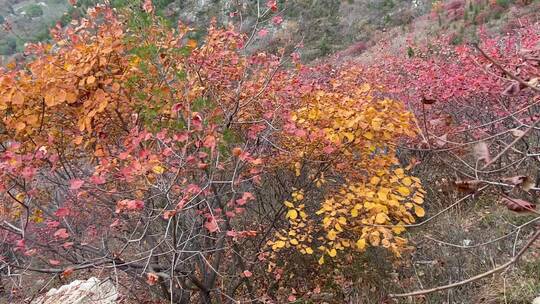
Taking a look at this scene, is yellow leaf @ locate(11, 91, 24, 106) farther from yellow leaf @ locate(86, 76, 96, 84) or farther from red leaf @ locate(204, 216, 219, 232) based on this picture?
red leaf @ locate(204, 216, 219, 232)

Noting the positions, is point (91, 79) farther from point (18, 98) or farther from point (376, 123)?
point (376, 123)

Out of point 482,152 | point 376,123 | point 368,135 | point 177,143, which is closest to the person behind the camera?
point 482,152

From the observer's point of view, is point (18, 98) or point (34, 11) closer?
point (18, 98)

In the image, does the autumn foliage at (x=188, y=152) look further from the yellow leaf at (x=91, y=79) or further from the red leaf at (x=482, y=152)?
the red leaf at (x=482, y=152)

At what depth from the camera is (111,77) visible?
3674 mm

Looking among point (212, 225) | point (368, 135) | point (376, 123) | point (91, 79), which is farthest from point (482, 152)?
point (91, 79)

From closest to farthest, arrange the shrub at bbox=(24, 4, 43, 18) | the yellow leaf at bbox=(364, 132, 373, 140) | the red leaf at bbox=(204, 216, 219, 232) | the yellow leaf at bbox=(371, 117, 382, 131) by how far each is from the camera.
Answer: the red leaf at bbox=(204, 216, 219, 232) → the yellow leaf at bbox=(371, 117, 382, 131) → the yellow leaf at bbox=(364, 132, 373, 140) → the shrub at bbox=(24, 4, 43, 18)

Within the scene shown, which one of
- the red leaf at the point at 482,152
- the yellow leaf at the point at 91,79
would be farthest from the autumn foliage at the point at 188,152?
the red leaf at the point at 482,152

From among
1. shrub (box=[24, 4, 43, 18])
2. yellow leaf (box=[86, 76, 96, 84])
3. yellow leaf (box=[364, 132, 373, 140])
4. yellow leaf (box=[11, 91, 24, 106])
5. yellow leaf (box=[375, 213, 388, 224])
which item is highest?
yellow leaf (box=[11, 91, 24, 106])

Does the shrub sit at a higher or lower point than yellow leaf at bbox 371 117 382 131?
lower

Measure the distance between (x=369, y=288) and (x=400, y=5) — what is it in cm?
2293

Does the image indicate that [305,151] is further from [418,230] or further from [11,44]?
[11,44]

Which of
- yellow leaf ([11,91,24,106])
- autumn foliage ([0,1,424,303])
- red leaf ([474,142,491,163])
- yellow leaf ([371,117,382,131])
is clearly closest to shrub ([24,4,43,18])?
autumn foliage ([0,1,424,303])

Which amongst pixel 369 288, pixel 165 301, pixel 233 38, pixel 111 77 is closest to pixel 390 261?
pixel 369 288
